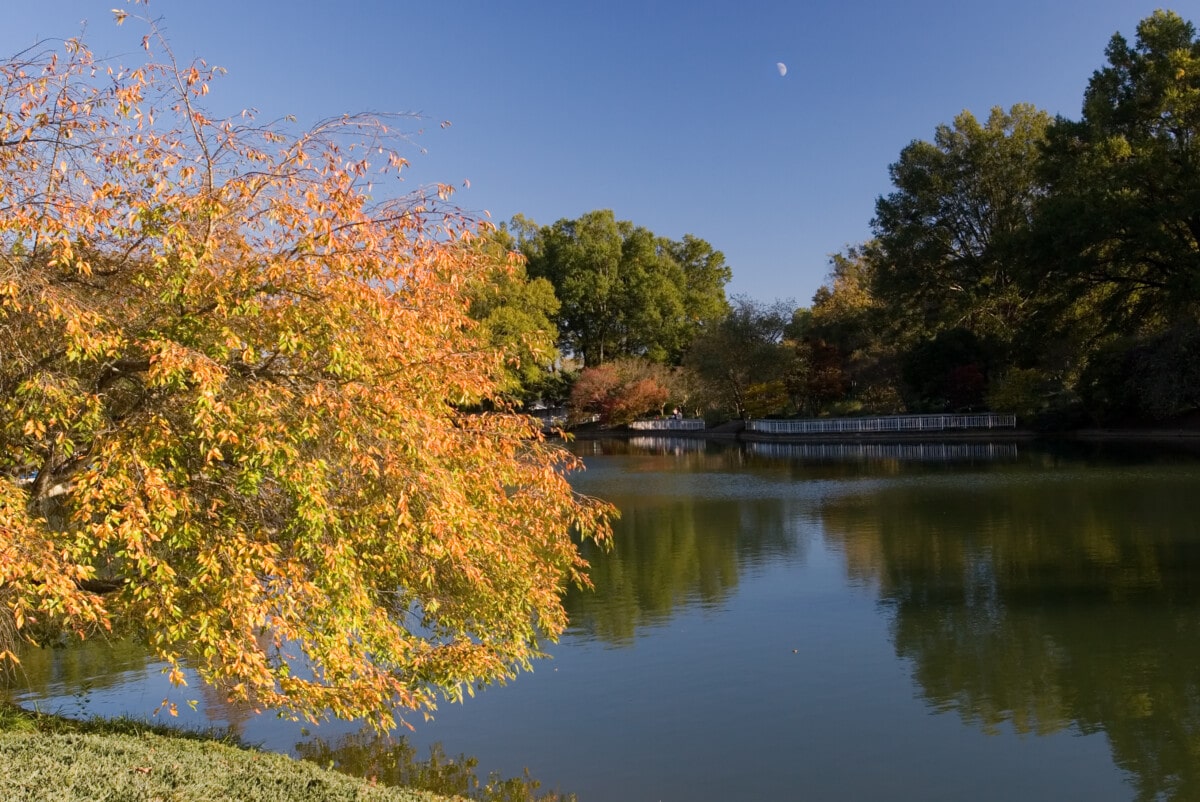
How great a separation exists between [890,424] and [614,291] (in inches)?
986

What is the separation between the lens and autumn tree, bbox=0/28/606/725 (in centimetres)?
462

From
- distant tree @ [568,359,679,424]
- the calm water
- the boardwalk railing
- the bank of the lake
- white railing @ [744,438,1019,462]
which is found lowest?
the calm water

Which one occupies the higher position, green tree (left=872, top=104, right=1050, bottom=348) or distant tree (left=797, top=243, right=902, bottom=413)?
green tree (left=872, top=104, right=1050, bottom=348)

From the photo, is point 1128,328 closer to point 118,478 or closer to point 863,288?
point 863,288

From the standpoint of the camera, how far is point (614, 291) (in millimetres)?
61125

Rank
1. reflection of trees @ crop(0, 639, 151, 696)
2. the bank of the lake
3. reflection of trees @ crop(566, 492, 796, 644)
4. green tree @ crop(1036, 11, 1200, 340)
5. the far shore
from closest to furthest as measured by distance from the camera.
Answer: the bank of the lake → reflection of trees @ crop(0, 639, 151, 696) → reflection of trees @ crop(566, 492, 796, 644) → green tree @ crop(1036, 11, 1200, 340) → the far shore

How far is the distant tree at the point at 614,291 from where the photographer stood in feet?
199

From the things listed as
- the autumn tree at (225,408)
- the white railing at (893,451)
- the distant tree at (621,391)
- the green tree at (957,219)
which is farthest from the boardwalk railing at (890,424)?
the autumn tree at (225,408)

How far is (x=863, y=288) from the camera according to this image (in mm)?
52906

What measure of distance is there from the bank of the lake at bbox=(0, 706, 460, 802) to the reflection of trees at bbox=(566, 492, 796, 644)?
5577 millimetres

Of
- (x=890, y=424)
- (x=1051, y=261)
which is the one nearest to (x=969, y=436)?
(x=890, y=424)

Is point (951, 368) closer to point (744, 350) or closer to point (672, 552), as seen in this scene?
point (744, 350)

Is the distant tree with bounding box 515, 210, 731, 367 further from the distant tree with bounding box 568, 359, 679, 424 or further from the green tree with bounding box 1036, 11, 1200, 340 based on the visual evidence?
the green tree with bounding box 1036, 11, 1200, 340

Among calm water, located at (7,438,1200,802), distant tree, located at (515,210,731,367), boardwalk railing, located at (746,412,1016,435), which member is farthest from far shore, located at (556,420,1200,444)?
calm water, located at (7,438,1200,802)
